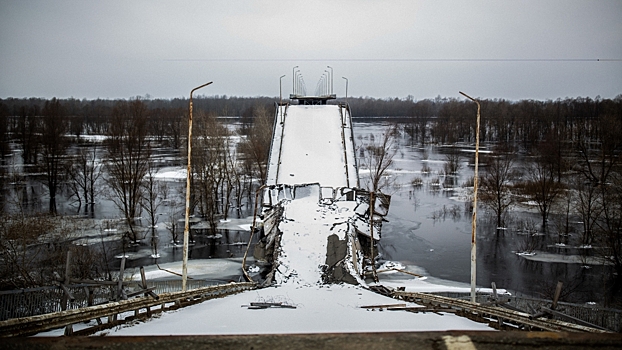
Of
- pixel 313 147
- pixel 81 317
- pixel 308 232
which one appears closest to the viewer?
pixel 81 317

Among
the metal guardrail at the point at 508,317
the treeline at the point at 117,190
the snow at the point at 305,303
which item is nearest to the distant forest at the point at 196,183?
the treeline at the point at 117,190

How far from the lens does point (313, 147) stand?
22.1 metres

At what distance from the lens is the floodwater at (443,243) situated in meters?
17.1

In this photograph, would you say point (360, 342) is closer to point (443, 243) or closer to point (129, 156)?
point (443, 243)

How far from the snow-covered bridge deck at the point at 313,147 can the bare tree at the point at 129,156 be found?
9.59 m

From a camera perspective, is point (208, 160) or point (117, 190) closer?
point (117, 190)

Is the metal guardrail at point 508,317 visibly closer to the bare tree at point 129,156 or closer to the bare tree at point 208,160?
the bare tree at point 208,160

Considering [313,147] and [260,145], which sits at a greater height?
[260,145]

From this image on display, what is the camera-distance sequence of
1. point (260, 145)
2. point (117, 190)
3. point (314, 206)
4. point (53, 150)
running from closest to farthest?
point (314, 206) → point (117, 190) → point (53, 150) → point (260, 145)

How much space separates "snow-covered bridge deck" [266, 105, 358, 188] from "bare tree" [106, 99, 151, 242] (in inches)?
378

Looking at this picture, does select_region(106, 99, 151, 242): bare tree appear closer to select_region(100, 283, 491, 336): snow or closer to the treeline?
the treeline

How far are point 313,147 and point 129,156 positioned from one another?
519 inches

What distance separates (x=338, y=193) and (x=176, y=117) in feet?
184

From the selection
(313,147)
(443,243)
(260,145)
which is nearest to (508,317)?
(443,243)
